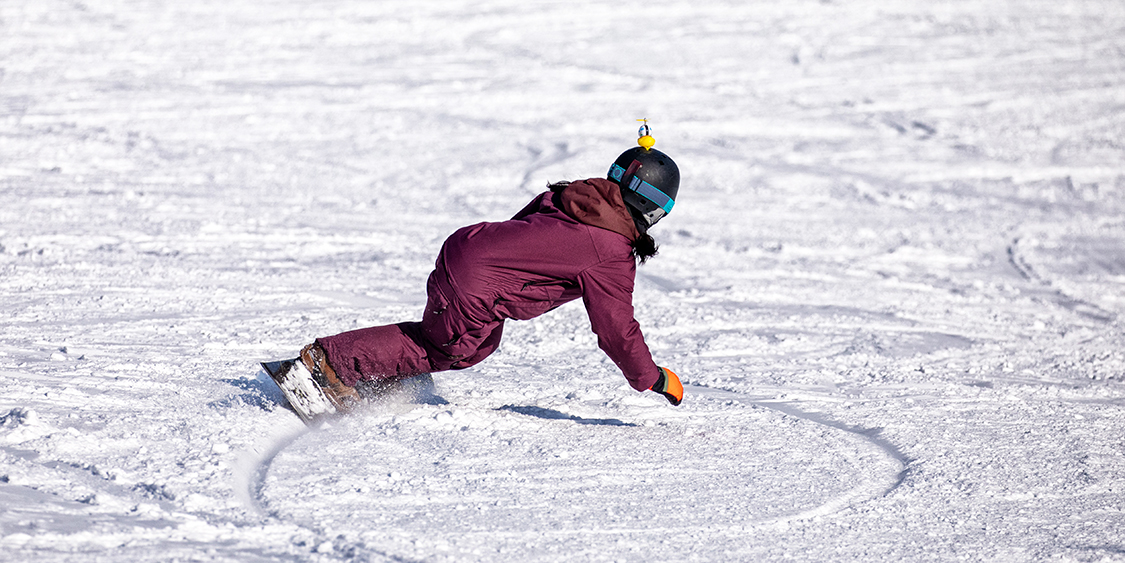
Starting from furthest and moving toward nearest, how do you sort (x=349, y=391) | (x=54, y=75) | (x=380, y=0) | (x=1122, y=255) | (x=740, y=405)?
1. (x=380, y=0)
2. (x=54, y=75)
3. (x=1122, y=255)
4. (x=740, y=405)
5. (x=349, y=391)

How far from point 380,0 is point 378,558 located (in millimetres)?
11940

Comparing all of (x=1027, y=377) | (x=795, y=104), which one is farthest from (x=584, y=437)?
(x=795, y=104)

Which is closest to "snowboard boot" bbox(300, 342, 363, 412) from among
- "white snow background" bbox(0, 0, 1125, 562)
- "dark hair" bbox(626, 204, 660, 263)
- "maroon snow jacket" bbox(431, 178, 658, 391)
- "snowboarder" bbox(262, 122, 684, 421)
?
"snowboarder" bbox(262, 122, 684, 421)

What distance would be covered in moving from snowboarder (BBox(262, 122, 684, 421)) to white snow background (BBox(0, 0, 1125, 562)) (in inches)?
7.0

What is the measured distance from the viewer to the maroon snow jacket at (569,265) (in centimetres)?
301

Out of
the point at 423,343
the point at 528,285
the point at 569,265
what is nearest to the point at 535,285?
the point at 528,285

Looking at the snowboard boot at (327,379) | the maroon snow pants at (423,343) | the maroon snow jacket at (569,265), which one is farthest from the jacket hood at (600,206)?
the snowboard boot at (327,379)

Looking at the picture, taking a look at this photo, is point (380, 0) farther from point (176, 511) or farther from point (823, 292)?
point (176, 511)

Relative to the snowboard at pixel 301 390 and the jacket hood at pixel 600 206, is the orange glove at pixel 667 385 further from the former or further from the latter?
the snowboard at pixel 301 390

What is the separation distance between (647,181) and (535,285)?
0.48m

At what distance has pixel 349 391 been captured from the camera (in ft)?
10.4

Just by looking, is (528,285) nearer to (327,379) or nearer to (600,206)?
(600,206)

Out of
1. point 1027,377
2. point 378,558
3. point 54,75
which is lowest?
point 1027,377

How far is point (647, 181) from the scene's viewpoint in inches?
119
